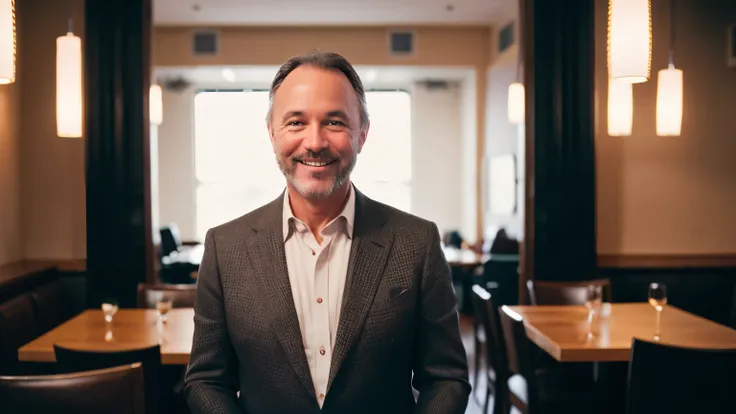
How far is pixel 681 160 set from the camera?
482cm

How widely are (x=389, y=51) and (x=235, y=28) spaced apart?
2014mm

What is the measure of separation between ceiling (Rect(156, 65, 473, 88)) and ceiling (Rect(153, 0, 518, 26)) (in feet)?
1.97

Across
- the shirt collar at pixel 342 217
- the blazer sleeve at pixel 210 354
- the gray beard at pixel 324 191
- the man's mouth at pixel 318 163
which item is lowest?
the blazer sleeve at pixel 210 354

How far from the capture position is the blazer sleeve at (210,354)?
1.31m

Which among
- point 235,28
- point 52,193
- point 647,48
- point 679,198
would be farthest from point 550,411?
point 235,28

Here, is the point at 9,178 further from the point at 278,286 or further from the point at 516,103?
the point at 278,286

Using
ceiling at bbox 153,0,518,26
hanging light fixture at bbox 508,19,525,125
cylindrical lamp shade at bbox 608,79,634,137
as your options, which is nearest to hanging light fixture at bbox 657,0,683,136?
cylindrical lamp shade at bbox 608,79,634,137

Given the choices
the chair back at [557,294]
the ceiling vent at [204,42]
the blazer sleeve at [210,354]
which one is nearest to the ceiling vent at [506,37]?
the ceiling vent at [204,42]

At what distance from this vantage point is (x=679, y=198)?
4848 mm

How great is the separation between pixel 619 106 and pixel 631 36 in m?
1.30

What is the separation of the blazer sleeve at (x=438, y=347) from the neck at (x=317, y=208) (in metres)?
0.20

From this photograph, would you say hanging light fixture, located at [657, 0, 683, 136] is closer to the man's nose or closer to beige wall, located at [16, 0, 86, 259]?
the man's nose

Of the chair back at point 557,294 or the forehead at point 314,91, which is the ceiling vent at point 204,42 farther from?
the forehead at point 314,91

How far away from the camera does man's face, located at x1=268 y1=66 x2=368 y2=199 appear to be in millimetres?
1235
